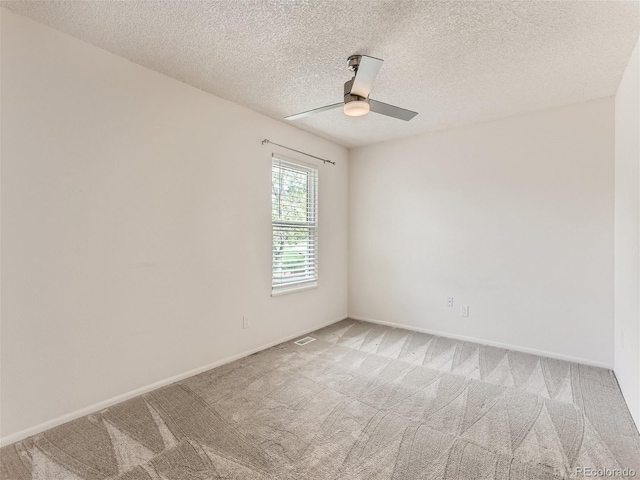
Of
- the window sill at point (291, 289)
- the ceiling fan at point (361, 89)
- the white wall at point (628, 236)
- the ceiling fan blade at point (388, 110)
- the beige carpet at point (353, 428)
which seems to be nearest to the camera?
the beige carpet at point (353, 428)

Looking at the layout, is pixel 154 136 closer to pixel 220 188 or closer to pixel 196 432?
pixel 220 188

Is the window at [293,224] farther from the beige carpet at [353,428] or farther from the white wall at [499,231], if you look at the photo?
the beige carpet at [353,428]

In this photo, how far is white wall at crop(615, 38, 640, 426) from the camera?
83.5 inches

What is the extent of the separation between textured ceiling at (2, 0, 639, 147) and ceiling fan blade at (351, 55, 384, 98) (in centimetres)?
25

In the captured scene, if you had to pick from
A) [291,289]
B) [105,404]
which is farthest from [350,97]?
[105,404]

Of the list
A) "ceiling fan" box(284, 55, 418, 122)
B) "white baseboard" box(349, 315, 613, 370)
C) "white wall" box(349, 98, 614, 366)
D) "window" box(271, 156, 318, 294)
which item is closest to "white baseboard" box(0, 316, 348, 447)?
"window" box(271, 156, 318, 294)

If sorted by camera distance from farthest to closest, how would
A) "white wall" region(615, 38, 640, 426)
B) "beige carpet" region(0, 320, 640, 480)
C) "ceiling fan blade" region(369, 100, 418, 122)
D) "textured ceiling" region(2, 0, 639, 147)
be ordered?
1. "ceiling fan blade" region(369, 100, 418, 122)
2. "white wall" region(615, 38, 640, 426)
3. "textured ceiling" region(2, 0, 639, 147)
4. "beige carpet" region(0, 320, 640, 480)

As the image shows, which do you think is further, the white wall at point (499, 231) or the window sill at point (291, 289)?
the window sill at point (291, 289)

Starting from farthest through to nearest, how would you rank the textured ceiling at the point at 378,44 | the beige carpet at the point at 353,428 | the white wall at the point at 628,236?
the white wall at the point at 628,236 < the textured ceiling at the point at 378,44 < the beige carpet at the point at 353,428

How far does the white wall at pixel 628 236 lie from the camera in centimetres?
212

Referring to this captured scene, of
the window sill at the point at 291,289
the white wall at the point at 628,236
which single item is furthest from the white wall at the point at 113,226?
the white wall at the point at 628,236

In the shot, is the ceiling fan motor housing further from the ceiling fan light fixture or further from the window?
the window

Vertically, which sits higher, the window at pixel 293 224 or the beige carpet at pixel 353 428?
the window at pixel 293 224

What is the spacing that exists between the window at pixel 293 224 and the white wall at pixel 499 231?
2.80 ft
